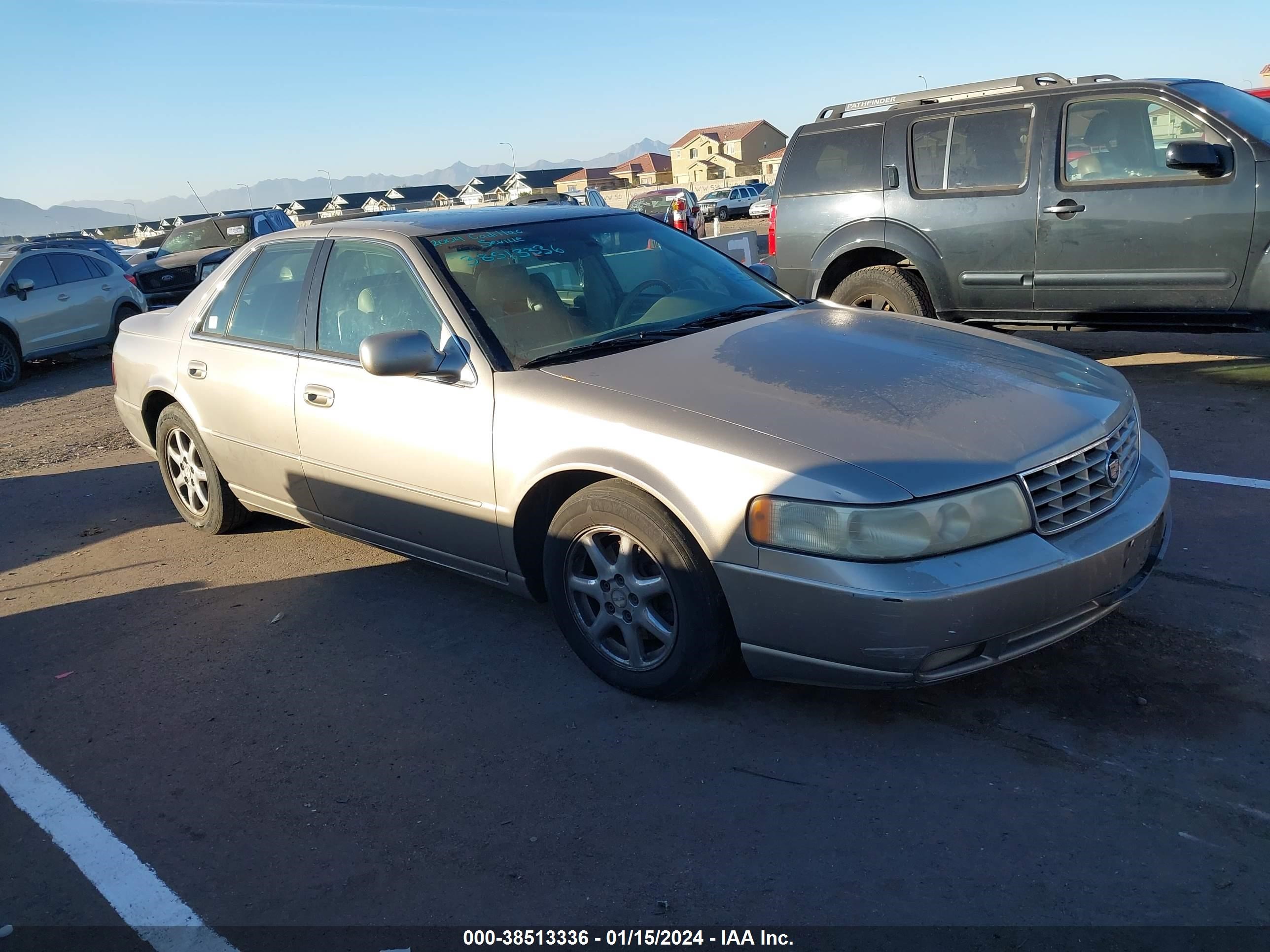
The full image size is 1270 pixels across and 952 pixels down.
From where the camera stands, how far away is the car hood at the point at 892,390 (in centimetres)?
306

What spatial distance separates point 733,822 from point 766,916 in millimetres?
382

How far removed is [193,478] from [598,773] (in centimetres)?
349

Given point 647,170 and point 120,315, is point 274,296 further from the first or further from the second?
point 647,170

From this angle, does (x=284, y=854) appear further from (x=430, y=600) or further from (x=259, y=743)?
(x=430, y=600)

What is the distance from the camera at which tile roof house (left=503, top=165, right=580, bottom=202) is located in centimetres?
6831

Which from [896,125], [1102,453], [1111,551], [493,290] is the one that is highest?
[896,125]

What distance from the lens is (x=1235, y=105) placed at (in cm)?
673

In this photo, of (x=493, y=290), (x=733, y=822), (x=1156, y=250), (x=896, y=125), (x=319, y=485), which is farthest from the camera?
(x=896, y=125)

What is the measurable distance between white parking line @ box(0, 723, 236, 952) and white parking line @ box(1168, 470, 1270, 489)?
14.9 feet

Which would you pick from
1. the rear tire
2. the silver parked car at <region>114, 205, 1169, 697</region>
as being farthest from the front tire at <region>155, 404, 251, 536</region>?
the rear tire

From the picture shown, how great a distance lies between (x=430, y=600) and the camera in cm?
466

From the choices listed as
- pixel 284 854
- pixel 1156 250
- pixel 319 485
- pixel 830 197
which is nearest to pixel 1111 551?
pixel 284 854

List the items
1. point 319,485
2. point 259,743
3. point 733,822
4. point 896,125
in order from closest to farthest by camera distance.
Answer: point 733,822
point 259,743
point 319,485
point 896,125

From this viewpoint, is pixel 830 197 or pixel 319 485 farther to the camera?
pixel 830 197
